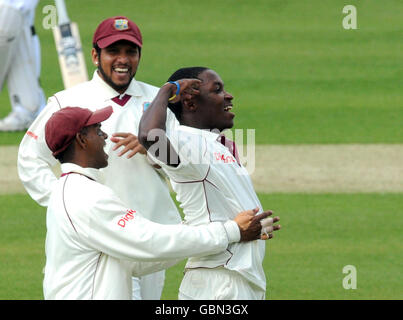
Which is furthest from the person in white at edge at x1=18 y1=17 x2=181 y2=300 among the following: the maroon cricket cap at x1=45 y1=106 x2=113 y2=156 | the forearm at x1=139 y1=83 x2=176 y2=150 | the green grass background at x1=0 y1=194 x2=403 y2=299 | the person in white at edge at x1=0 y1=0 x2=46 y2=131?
the person in white at edge at x1=0 y1=0 x2=46 y2=131

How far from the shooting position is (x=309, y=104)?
506 inches

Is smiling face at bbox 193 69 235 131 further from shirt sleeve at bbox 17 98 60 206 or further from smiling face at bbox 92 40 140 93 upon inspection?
shirt sleeve at bbox 17 98 60 206

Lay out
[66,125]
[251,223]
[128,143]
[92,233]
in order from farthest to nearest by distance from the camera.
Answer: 1. [128,143]
2. [251,223]
3. [66,125]
4. [92,233]

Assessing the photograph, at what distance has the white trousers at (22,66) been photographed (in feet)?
37.3

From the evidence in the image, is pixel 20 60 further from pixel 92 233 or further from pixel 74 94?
pixel 92 233

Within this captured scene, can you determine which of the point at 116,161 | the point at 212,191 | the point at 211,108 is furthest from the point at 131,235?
the point at 116,161

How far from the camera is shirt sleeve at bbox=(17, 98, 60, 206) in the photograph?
5.23m

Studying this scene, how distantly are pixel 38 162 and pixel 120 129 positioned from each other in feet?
1.71

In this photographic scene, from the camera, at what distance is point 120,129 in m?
5.05

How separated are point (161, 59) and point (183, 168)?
10754 millimetres

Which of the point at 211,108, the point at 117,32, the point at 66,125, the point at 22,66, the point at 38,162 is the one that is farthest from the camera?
the point at 22,66

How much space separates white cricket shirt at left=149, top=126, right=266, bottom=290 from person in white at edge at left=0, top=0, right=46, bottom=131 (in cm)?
721

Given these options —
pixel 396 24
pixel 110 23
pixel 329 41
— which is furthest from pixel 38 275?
pixel 396 24

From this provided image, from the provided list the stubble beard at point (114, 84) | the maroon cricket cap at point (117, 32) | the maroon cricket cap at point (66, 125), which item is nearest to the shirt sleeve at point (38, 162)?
the stubble beard at point (114, 84)
